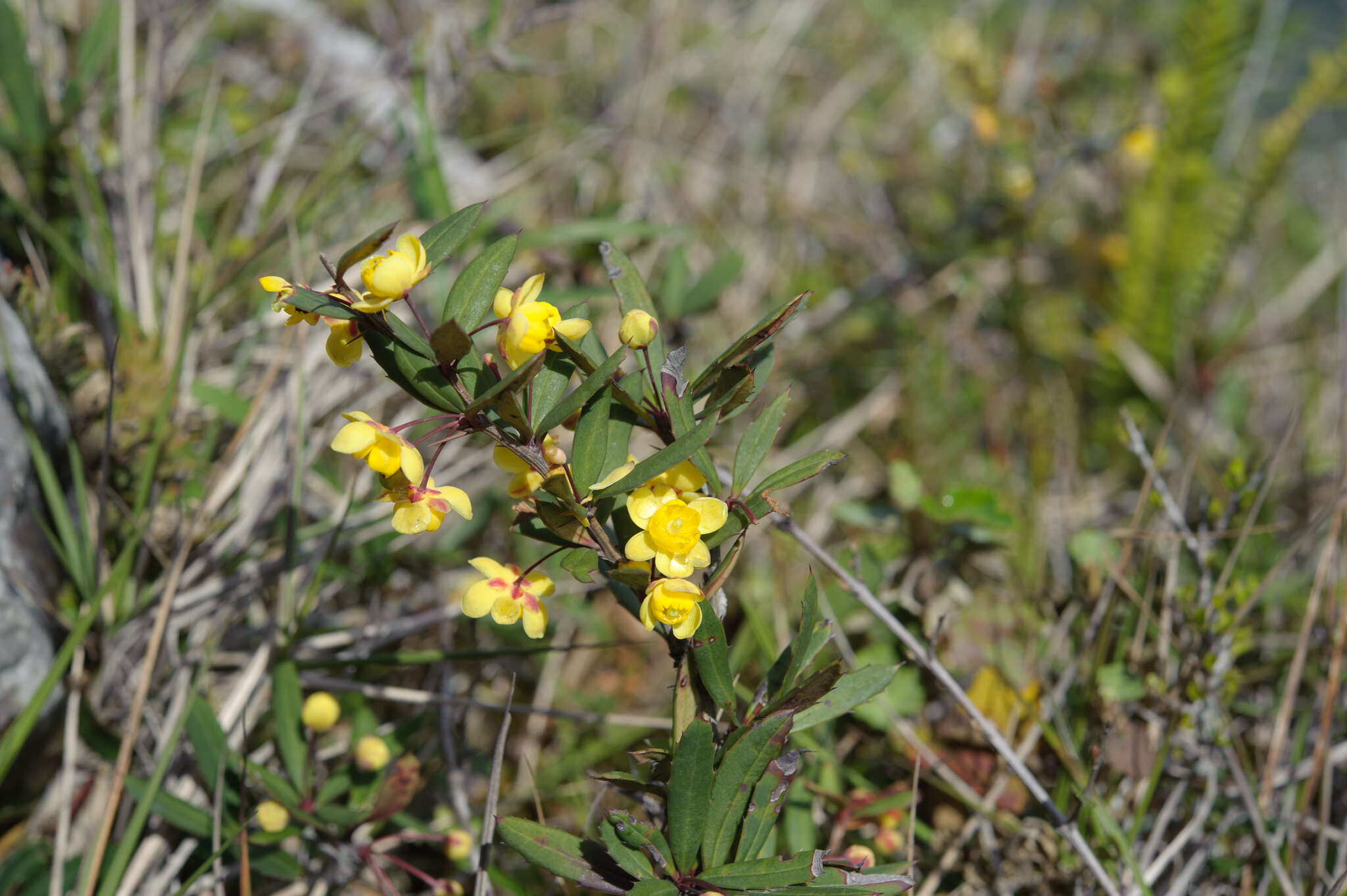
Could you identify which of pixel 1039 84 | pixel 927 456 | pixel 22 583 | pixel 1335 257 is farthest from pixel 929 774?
pixel 1335 257

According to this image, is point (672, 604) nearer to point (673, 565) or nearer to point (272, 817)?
point (673, 565)

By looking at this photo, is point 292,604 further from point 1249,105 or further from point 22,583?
point 1249,105

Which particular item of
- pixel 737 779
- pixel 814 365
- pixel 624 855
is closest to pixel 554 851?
pixel 624 855

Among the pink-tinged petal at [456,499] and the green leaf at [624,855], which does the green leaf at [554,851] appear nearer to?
the green leaf at [624,855]

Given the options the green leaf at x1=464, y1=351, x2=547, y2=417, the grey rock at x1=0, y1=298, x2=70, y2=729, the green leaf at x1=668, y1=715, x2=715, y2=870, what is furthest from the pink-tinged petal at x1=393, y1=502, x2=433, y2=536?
the grey rock at x1=0, y1=298, x2=70, y2=729

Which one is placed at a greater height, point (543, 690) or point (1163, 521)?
point (1163, 521)
